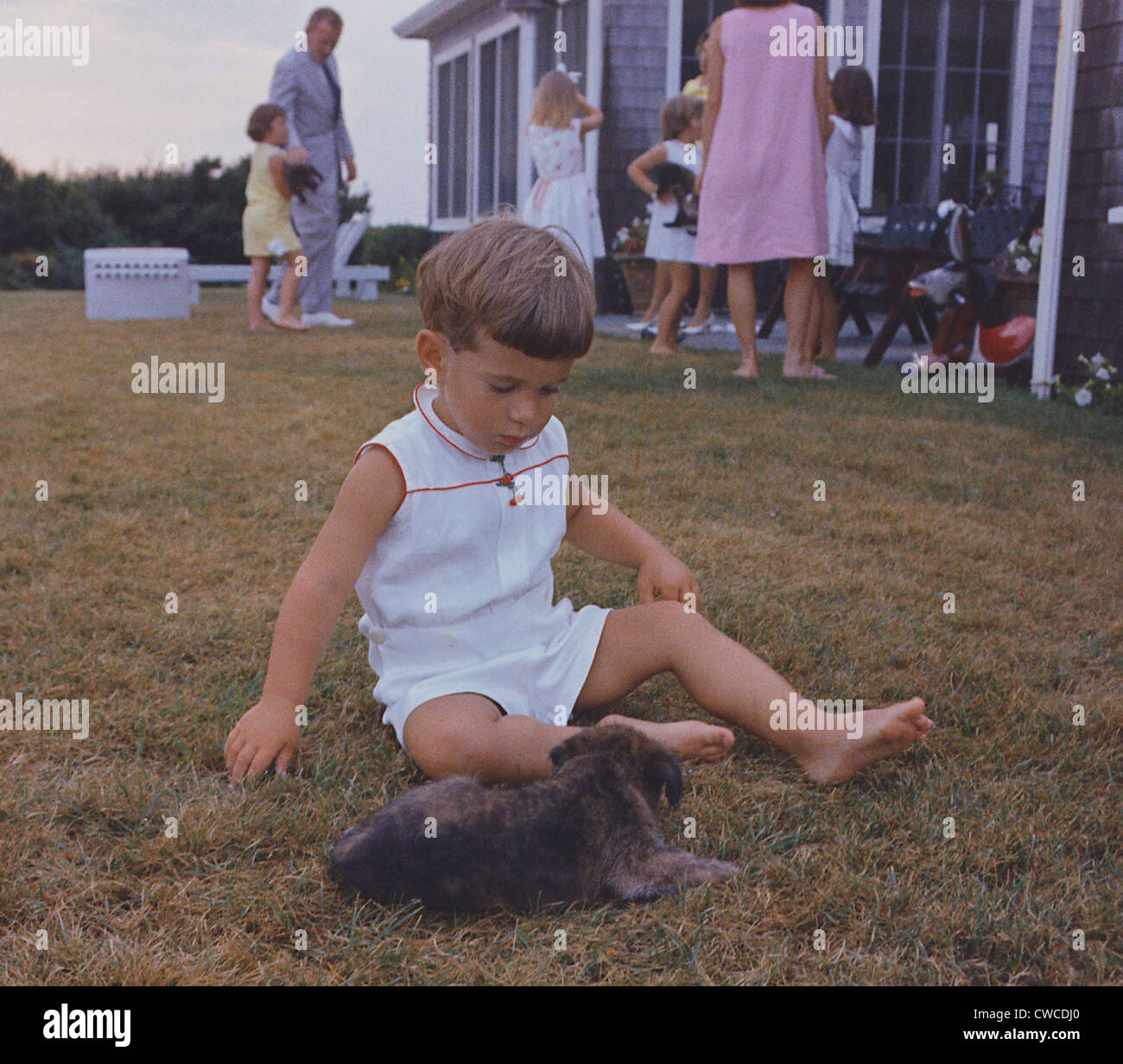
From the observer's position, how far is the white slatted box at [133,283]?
10.6 m

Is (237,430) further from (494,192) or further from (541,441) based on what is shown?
(494,192)

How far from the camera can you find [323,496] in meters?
3.84

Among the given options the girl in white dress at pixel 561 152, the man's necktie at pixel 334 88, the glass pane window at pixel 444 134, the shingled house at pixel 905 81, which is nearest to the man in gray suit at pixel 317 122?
the man's necktie at pixel 334 88

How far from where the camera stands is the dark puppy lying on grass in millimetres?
1555

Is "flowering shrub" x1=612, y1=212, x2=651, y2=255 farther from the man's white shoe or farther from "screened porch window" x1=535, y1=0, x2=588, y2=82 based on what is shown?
the man's white shoe

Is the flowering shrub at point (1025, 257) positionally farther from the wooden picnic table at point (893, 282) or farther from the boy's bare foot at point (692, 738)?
the boy's bare foot at point (692, 738)

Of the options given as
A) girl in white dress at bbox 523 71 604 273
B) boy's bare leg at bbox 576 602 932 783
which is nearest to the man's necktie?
girl in white dress at bbox 523 71 604 273

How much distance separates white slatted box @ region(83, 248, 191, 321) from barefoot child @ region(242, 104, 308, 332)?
1.73 m

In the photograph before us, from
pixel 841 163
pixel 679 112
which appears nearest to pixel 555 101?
pixel 679 112

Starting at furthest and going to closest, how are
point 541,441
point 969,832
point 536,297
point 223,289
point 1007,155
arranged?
point 223,289
point 1007,155
point 541,441
point 536,297
point 969,832

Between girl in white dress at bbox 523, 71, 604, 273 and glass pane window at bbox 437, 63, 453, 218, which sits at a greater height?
glass pane window at bbox 437, 63, 453, 218

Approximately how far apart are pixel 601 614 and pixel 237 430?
9.90ft

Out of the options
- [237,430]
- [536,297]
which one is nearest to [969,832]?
[536,297]
